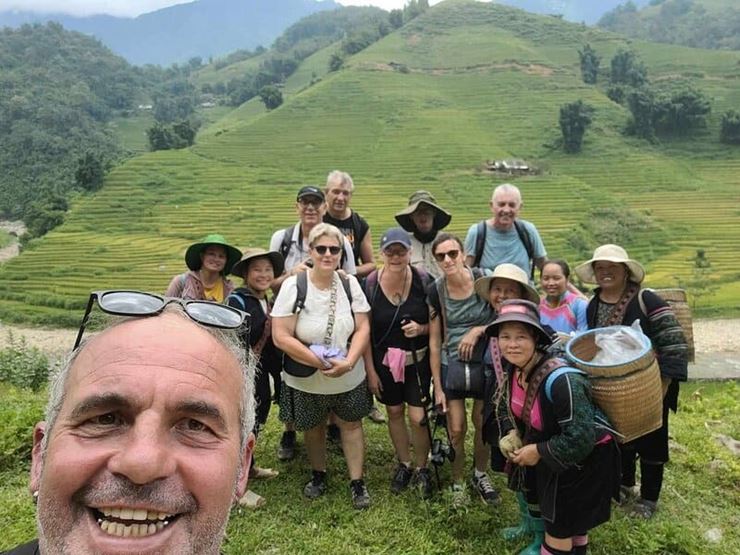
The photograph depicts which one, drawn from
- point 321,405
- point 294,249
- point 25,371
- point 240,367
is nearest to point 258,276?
point 294,249

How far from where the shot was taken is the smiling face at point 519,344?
257 centimetres

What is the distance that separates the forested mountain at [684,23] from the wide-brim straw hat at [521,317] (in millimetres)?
113771

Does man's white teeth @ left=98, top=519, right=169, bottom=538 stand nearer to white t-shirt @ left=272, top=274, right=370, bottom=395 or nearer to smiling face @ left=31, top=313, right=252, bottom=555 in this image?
smiling face @ left=31, top=313, right=252, bottom=555

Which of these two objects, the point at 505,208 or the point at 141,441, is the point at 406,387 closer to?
the point at 505,208

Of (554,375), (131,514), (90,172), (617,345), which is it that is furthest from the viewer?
(90,172)

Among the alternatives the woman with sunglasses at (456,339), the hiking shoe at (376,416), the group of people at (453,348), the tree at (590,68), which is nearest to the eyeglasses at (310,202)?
the group of people at (453,348)

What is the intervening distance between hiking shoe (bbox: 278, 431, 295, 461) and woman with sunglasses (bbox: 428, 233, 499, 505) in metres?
1.22

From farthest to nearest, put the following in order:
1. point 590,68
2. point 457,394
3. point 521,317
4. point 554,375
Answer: point 590,68, point 457,394, point 521,317, point 554,375

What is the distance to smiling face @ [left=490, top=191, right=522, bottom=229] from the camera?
A: 3.85 meters

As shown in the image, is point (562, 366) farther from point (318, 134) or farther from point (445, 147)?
point (318, 134)

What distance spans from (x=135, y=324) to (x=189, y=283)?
2.19 m

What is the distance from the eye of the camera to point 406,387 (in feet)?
11.5

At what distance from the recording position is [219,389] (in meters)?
1.42

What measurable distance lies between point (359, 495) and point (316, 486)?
0.96 feet
